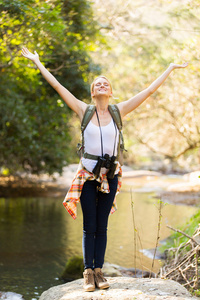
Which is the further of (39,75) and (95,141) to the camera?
(39,75)

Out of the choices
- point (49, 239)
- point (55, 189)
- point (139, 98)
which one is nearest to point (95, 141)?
point (139, 98)

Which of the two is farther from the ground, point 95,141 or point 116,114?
point 116,114

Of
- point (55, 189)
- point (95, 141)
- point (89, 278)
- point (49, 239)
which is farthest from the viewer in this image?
point (55, 189)

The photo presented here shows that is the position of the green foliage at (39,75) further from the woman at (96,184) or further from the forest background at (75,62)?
the woman at (96,184)

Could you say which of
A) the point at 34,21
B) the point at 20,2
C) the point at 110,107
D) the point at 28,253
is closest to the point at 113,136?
the point at 110,107

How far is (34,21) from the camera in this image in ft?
23.7

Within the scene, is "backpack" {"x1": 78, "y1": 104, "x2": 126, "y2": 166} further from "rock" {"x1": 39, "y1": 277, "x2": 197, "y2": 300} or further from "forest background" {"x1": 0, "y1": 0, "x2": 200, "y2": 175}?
"forest background" {"x1": 0, "y1": 0, "x2": 200, "y2": 175}

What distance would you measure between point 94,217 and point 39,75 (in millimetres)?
8814

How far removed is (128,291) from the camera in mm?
3752

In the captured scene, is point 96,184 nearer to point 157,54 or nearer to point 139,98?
point 139,98

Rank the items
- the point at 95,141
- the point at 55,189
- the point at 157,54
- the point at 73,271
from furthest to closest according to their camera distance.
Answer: the point at 55,189 → the point at 157,54 → the point at 73,271 → the point at 95,141

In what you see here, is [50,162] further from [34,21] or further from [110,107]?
[110,107]

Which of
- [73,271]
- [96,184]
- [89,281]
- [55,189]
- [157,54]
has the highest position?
[96,184]

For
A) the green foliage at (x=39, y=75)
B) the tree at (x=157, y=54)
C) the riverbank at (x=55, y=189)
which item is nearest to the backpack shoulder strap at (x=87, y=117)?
the green foliage at (x=39, y=75)
